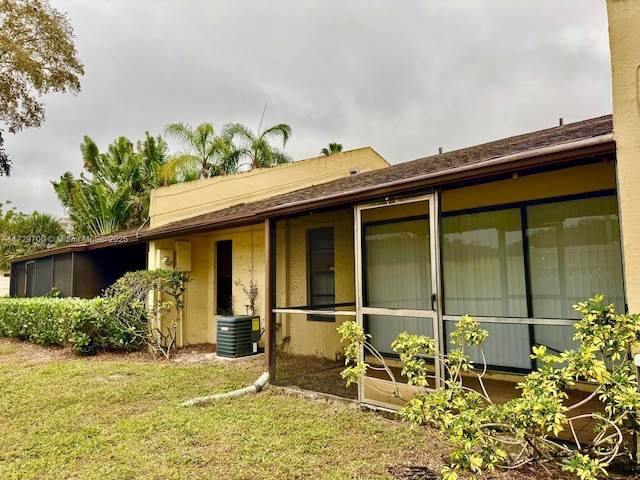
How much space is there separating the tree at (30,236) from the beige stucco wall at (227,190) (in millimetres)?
15804

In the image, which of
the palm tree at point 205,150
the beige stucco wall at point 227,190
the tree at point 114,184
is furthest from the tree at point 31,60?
the palm tree at point 205,150

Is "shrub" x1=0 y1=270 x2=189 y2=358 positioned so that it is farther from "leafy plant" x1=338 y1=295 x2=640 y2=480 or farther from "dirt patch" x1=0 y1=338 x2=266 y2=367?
"leafy plant" x1=338 y1=295 x2=640 y2=480

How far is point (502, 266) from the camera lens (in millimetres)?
6379

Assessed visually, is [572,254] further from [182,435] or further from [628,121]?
[182,435]

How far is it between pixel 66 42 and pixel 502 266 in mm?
13937

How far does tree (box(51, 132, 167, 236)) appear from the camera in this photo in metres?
22.0

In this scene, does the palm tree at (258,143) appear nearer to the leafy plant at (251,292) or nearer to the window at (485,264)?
the leafy plant at (251,292)

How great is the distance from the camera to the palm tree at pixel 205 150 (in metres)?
23.5

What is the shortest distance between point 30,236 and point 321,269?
2280 cm

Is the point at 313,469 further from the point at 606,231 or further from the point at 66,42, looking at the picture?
the point at 66,42

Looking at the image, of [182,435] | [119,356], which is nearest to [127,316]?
[119,356]

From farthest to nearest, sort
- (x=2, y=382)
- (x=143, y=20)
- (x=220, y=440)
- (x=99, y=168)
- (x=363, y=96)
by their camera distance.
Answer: (x=99, y=168)
(x=363, y=96)
(x=143, y=20)
(x=2, y=382)
(x=220, y=440)

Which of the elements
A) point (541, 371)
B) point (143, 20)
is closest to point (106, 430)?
point (541, 371)

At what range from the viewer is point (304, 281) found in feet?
23.3
